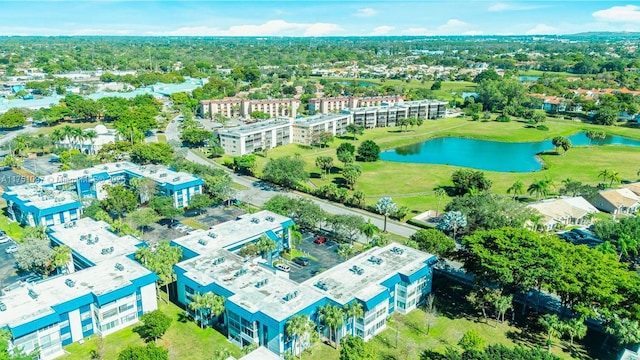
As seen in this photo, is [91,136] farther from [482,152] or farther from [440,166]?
[482,152]

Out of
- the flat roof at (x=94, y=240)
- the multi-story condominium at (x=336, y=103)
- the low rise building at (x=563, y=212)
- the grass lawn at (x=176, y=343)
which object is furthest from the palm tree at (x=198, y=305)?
the multi-story condominium at (x=336, y=103)

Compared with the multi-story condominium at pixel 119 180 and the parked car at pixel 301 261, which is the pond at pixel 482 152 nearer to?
the multi-story condominium at pixel 119 180

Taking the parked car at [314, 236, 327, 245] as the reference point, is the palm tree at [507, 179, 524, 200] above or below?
above

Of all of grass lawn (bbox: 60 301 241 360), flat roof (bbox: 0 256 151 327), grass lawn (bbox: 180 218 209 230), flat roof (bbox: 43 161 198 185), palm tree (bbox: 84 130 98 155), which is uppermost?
palm tree (bbox: 84 130 98 155)

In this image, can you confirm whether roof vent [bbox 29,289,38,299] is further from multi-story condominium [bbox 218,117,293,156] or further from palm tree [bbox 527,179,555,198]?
palm tree [bbox 527,179,555,198]

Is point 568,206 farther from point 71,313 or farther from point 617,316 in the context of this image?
point 71,313

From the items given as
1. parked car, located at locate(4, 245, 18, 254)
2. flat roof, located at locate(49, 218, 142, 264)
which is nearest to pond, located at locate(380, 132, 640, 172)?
flat roof, located at locate(49, 218, 142, 264)
